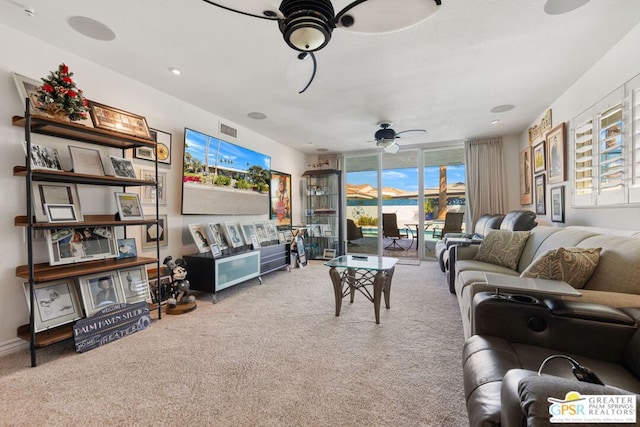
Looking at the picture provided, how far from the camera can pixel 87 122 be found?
8.55 ft

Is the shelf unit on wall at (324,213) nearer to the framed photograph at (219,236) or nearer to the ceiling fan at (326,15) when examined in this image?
the framed photograph at (219,236)

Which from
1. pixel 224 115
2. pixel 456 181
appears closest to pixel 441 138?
pixel 456 181

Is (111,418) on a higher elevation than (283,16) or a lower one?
lower

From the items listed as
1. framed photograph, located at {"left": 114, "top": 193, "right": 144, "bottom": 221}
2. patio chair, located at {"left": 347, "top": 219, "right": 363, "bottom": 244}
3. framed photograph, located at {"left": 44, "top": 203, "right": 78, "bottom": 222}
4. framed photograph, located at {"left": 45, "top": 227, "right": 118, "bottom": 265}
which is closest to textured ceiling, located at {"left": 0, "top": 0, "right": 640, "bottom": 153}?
framed photograph, located at {"left": 114, "top": 193, "right": 144, "bottom": 221}

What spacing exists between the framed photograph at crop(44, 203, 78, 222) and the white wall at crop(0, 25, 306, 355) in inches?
9.3

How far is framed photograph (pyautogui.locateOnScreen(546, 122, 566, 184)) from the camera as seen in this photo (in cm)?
334

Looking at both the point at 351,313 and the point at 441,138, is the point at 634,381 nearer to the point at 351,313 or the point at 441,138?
the point at 351,313

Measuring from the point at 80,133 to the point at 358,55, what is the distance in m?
2.52

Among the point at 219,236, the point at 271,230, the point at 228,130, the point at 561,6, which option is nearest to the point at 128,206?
the point at 219,236

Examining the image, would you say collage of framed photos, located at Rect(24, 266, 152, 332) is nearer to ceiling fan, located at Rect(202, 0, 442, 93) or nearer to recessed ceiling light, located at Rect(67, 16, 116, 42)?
recessed ceiling light, located at Rect(67, 16, 116, 42)

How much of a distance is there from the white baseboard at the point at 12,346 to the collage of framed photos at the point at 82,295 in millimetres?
334

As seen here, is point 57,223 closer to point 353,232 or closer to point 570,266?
point 570,266

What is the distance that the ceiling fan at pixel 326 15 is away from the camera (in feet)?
4.17

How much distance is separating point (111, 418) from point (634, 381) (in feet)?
7.65
